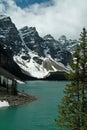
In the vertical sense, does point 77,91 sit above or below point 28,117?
above

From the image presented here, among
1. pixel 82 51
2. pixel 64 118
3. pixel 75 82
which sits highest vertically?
pixel 82 51

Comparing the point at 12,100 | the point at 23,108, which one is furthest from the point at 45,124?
the point at 12,100

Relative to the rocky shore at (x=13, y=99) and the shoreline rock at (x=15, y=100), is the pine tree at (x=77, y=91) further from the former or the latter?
the rocky shore at (x=13, y=99)

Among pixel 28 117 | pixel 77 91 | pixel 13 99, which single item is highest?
pixel 77 91

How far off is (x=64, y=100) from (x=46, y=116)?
128 feet

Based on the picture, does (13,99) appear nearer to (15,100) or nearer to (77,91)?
(15,100)

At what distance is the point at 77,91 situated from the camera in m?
32.1

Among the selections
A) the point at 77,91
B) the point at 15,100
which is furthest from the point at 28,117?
the point at 77,91

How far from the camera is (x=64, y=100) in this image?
3278 centimetres

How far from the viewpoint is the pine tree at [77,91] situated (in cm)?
3142

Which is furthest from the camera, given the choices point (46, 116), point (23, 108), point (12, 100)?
point (12, 100)

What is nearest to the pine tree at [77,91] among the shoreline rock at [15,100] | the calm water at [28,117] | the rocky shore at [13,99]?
the calm water at [28,117]

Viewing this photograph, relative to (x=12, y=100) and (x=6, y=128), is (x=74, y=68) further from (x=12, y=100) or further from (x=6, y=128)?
(x=12, y=100)

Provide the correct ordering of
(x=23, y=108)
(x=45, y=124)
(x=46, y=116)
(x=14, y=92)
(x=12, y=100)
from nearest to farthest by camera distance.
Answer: (x=45, y=124), (x=46, y=116), (x=23, y=108), (x=12, y=100), (x=14, y=92)
